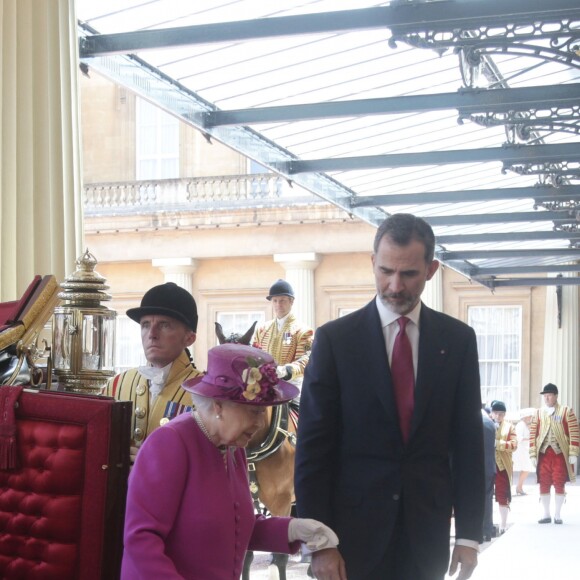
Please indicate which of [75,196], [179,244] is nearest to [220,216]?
[179,244]

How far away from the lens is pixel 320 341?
3457 millimetres

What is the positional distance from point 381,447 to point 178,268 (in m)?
22.6

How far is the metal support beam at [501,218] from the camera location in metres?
13.8

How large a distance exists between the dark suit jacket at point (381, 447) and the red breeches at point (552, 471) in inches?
466

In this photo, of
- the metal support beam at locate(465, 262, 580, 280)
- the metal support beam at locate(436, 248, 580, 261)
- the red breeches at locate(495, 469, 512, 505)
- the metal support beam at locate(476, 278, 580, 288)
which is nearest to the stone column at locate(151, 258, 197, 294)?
the metal support beam at locate(476, 278, 580, 288)

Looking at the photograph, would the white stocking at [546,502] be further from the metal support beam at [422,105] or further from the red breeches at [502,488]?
the metal support beam at [422,105]

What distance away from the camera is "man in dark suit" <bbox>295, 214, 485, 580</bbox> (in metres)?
3.32

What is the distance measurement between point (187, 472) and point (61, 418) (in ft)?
1.25

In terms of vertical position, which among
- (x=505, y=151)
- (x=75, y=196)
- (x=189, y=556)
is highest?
(x=505, y=151)

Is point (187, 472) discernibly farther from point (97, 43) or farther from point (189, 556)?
point (97, 43)

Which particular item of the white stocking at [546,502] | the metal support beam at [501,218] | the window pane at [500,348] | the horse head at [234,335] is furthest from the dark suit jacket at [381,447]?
the window pane at [500,348]

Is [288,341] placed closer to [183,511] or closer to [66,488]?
[66,488]

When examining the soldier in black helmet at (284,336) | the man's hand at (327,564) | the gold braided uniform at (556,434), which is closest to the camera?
the man's hand at (327,564)

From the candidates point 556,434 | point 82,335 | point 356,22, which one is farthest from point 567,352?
point 82,335
